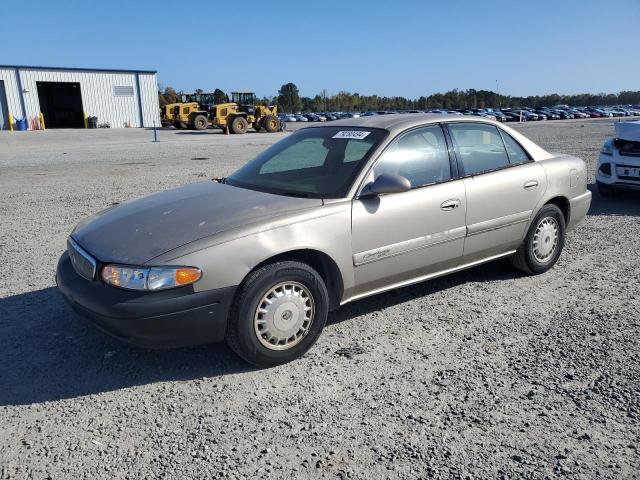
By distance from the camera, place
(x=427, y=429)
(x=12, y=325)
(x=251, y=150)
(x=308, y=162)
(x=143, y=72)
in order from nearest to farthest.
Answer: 1. (x=427, y=429)
2. (x=12, y=325)
3. (x=308, y=162)
4. (x=251, y=150)
5. (x=143, y=72)

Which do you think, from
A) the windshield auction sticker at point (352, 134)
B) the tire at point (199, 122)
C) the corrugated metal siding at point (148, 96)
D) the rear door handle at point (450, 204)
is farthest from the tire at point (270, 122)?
the rear door handle at point (450, 204)

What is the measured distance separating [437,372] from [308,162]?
2.09 metres

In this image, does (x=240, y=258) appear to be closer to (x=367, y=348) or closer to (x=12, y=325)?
(x=367, y=348)

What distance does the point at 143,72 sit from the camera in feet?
155

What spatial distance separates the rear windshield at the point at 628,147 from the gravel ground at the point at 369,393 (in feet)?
13.0

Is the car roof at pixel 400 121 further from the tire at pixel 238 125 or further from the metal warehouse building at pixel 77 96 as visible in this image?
the metal warehouse building at pixel 77 96

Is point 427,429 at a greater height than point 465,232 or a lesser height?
lesser

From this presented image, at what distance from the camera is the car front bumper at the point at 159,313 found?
9.68 feet

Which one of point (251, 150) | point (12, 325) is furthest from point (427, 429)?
point (251, 150)

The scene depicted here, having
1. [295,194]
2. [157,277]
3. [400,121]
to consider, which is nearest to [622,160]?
[400,121]

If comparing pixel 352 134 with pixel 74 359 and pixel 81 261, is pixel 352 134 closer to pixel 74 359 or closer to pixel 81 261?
pixel 81 261

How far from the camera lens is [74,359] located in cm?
346

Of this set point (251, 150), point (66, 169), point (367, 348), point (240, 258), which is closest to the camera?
point (240, 258)

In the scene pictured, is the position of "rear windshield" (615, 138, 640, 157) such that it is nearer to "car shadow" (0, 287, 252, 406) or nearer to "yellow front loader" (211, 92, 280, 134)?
"car shadow" (0, 287, 252, 406)
